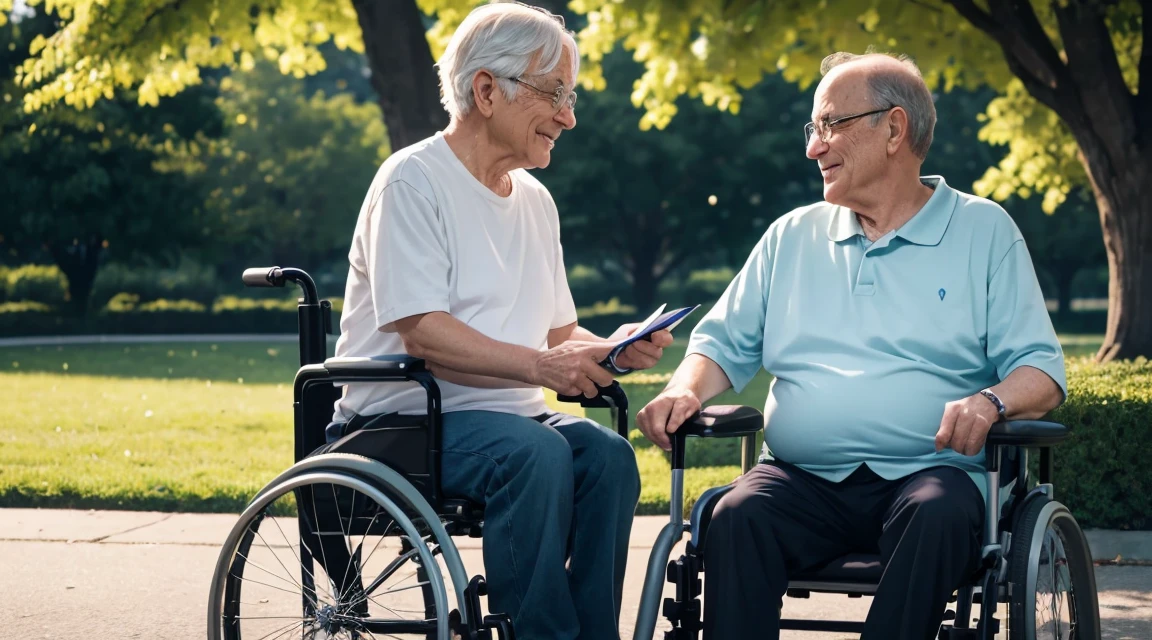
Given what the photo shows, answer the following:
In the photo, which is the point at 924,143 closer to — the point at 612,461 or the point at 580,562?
the point at 612,461

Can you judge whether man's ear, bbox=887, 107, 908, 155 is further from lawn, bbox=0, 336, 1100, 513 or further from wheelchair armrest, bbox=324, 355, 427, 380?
lawn, bbox=0, 336, 1100, 513

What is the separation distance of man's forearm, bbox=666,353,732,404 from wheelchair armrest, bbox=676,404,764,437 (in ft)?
0.62

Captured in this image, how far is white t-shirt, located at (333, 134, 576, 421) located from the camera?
3.16 metres

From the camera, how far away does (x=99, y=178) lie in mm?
27703

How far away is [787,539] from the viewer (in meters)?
3.04

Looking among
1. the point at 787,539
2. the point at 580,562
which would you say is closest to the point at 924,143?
the point at 787,539

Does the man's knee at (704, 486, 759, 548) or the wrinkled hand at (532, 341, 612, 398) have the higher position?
the wrinkled hand at (532, 341, 612, 398)

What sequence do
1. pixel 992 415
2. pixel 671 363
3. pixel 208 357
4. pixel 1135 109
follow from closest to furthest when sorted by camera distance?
Answer: pixel 992 415 < pixel 1135 109 < pixel 671 363 < pixel 208 357

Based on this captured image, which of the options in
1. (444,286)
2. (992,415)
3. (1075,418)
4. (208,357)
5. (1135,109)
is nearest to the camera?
(992,415)

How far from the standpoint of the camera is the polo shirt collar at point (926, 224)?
3.29 metres

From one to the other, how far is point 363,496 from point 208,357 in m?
18.8

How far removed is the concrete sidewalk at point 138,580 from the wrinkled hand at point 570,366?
4.79 ft

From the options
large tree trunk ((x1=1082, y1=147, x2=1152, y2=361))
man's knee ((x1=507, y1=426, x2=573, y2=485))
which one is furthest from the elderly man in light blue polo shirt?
large tree trunk ((x1=1082, y1=147, x2=1152, y2=361))

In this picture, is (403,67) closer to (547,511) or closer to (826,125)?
(826,125)
